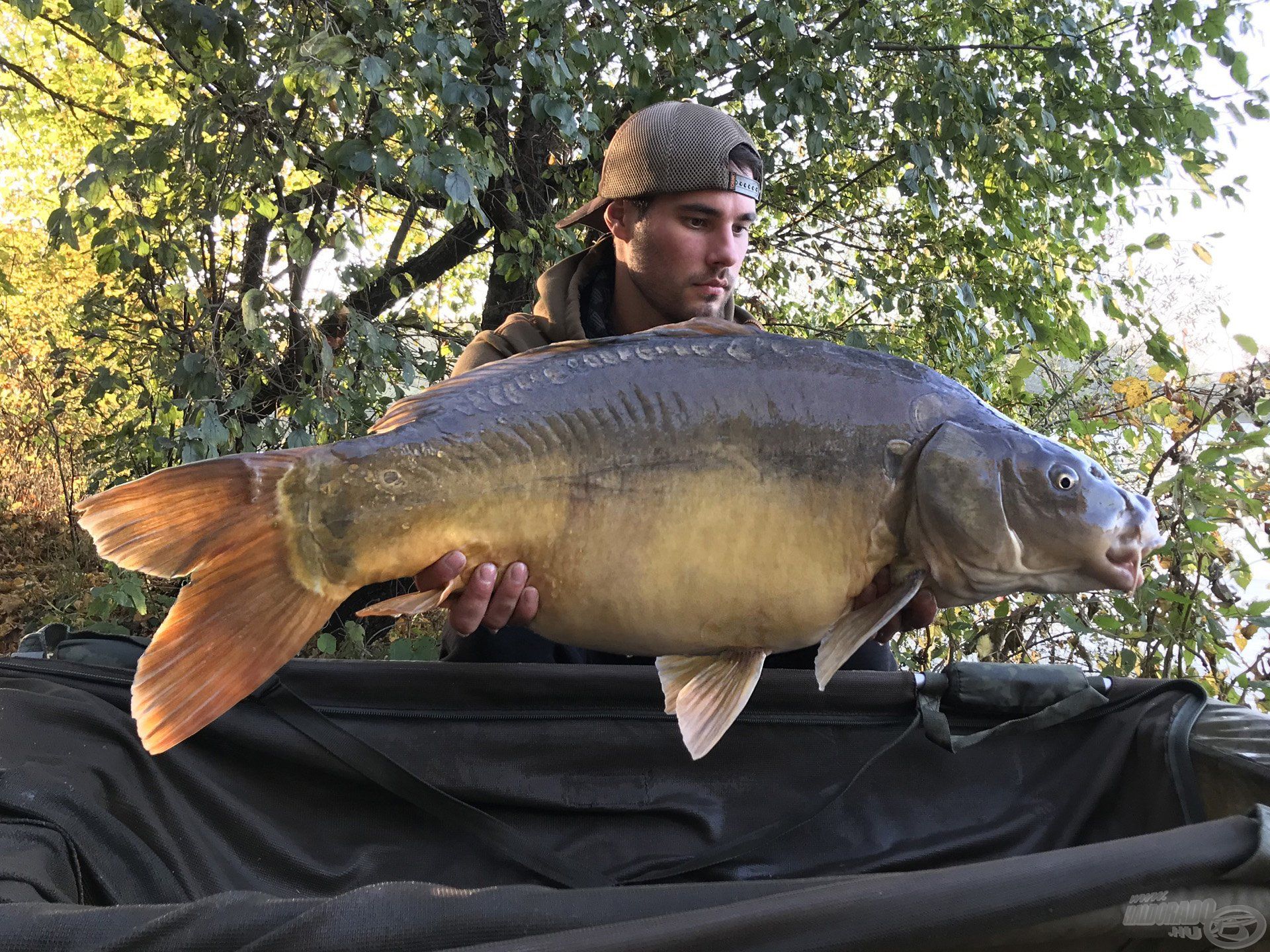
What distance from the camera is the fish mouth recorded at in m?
1.09

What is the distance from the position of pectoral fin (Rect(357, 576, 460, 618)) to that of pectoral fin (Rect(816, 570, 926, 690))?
0.43m

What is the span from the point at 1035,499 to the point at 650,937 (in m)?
0.68

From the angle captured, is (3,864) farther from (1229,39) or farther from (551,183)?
(1229,39)

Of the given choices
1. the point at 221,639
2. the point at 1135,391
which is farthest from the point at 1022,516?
the point at 1135,391

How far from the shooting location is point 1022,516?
3.61 ft

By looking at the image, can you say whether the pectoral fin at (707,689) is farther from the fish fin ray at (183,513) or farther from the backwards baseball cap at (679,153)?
the backwards baseball cap at (679,153)

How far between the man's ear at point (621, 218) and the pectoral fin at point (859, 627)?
1.05m

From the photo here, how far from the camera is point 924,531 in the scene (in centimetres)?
111

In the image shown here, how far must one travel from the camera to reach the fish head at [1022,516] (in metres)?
1.09

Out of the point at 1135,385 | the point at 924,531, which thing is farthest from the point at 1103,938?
the point at 1135,385

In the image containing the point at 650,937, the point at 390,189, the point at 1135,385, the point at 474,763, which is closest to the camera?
the point at 650,937

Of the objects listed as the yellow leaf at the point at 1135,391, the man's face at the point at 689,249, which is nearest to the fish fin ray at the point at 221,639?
the man's face at the point at 689,249

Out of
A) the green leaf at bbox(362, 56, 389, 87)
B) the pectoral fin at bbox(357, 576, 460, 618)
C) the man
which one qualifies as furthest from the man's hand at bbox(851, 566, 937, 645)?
the green leaf at bbox(362, 56, 389, 87)

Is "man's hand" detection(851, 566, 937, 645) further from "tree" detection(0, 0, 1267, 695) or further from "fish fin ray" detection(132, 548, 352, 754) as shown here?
"tree" detection(0, 0, 1267, 695)
